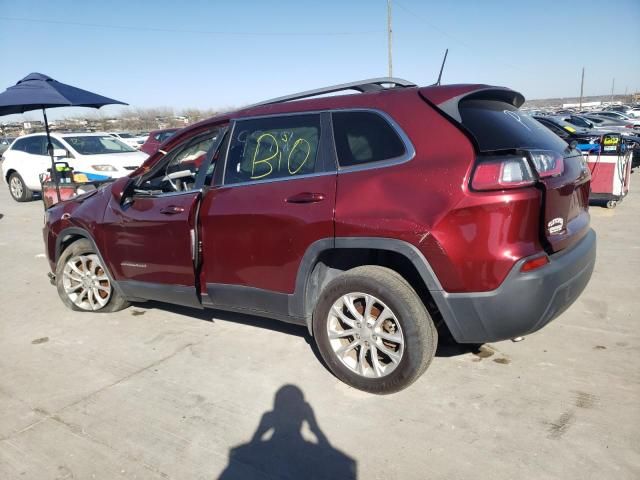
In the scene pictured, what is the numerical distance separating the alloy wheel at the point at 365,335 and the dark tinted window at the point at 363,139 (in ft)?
2.74

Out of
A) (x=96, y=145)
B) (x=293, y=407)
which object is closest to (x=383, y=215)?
(x=293, y=407)

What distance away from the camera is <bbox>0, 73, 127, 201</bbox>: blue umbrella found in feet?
22.9

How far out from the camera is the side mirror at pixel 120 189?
4160mm

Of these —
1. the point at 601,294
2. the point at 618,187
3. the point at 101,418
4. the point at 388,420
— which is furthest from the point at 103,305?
the point at 618,187

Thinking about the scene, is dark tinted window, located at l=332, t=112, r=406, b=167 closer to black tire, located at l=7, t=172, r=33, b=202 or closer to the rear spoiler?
the rear spoiler

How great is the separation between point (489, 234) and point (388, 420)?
120cm

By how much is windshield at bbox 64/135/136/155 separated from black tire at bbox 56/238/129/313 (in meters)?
7.80

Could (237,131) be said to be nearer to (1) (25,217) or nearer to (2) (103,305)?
(2) (103,305)

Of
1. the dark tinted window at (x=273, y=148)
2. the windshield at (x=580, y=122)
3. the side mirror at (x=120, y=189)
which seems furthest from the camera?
the windshield at (x=580, y=122)

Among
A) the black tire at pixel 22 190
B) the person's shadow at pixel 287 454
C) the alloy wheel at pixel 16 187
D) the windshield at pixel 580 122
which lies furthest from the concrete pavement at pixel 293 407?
the windshield at pixel 580 122

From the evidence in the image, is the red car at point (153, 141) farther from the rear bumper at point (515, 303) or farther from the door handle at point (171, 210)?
the rear bumper at point (515, 303)

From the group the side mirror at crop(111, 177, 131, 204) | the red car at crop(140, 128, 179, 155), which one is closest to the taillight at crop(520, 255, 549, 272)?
the side mirror at crop(111, 177, 131, 204)

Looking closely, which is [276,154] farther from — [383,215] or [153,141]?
[153,141]

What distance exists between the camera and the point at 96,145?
12258 millimetres
